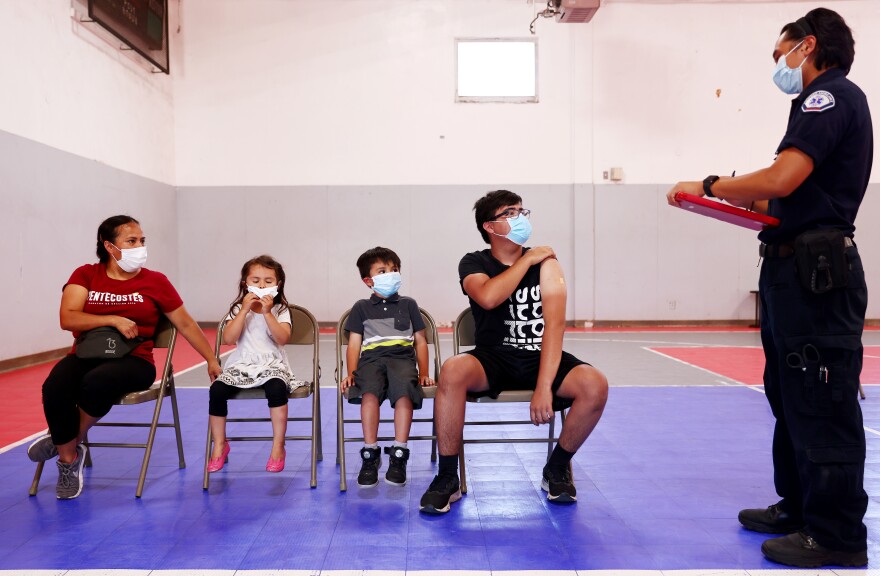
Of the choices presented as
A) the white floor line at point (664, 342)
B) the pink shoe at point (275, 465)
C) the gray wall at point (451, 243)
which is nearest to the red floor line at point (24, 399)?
the pink shoe at point (275, 465)

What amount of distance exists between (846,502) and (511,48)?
10273 millimetres

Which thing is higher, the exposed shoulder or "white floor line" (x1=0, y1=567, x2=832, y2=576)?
the exposed shoulder

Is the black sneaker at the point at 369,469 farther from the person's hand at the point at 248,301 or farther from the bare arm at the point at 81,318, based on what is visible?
the bare arm at the point at 81,318

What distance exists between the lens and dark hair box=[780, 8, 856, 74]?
7.77 ft

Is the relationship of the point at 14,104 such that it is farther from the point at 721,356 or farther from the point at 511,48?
the point at 721,356

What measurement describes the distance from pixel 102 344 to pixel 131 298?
0.95 ft

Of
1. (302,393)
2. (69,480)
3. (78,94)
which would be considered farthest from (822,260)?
(78,94)

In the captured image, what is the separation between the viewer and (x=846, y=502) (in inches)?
91.0

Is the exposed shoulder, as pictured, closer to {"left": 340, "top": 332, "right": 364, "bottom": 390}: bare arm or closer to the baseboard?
{"left": 340, "top": 332, "right": 364, "bottom": 390}: bare arm

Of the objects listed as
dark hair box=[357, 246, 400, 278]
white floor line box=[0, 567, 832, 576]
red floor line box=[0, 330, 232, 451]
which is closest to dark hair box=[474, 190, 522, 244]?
dark hair box=[357, 246, 400, 278]

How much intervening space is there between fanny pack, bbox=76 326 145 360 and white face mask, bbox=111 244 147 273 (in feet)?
1.09

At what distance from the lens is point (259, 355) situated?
354cm

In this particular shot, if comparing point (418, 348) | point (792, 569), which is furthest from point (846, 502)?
point (418, 348)

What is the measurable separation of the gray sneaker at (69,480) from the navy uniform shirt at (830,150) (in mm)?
3259
